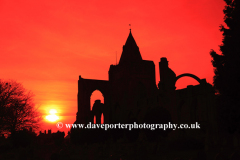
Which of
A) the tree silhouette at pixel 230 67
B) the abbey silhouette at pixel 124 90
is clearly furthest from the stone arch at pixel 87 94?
the tree silhouette at pixel 230 67

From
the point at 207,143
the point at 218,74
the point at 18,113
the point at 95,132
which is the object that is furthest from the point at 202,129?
the point at 18,113

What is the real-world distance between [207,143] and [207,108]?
792 centimetres

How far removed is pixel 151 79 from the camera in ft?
162

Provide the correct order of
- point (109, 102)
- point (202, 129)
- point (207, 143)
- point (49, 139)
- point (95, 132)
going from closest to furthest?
point (207, 143), point (202, 129), point (95, 132), point (109, 102), point (49, 139)

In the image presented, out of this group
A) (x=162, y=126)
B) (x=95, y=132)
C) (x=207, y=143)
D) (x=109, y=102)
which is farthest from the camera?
(x=109, y=102)

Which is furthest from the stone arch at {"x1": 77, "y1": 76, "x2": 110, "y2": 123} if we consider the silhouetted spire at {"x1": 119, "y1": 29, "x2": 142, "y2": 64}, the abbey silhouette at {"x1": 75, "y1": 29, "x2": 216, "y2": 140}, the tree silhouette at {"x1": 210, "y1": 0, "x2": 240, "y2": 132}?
the tree silhouette at {"x1": 210, "y1": 0, "x2": 240, "y2": 132}

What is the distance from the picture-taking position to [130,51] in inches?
1981

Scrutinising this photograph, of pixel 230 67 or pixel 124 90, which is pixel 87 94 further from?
pixel 230 67

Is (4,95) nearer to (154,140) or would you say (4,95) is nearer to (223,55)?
(154,140)

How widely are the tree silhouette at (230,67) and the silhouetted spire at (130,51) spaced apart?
3232cm

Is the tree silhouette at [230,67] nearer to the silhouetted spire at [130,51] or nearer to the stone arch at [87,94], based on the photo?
the stone arch at [87,94]

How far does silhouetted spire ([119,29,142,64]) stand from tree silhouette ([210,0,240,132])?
32.3 m

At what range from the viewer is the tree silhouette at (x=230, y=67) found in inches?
608

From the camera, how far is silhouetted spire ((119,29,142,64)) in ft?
164
